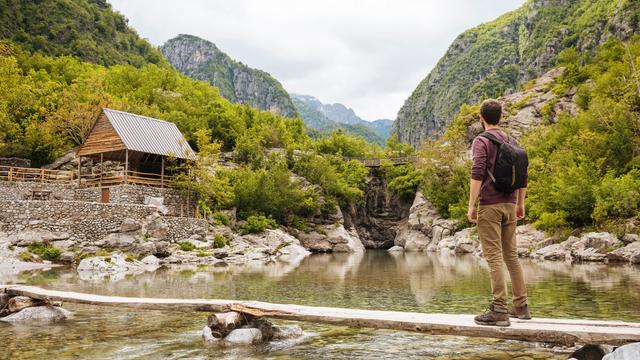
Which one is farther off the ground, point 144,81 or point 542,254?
point 144,81

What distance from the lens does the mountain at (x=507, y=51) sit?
83.3 metres

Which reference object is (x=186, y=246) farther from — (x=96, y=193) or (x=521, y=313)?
(x=521, y=313)

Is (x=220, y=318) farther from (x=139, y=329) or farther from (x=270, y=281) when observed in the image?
(x=270, y=281)

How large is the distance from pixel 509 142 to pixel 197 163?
31209mm

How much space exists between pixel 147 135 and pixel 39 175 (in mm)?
10297

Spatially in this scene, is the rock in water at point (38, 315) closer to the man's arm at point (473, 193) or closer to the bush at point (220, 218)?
the man's arm at point (473, 193)

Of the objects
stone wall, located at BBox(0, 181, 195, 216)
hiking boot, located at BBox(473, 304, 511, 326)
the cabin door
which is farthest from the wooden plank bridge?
the cabin door

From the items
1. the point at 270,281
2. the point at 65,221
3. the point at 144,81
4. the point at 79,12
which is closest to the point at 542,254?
the point at 270,281

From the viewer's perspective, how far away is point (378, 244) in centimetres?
5784

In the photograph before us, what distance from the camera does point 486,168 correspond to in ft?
18.3

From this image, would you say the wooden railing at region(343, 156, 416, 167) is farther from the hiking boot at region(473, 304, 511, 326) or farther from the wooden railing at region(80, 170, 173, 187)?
the hiking boot at region(473, 304, 511, 326)

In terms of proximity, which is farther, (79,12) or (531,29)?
(531,29)

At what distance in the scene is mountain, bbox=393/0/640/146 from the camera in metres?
83.3

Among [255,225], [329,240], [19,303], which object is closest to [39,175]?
[255,225]
